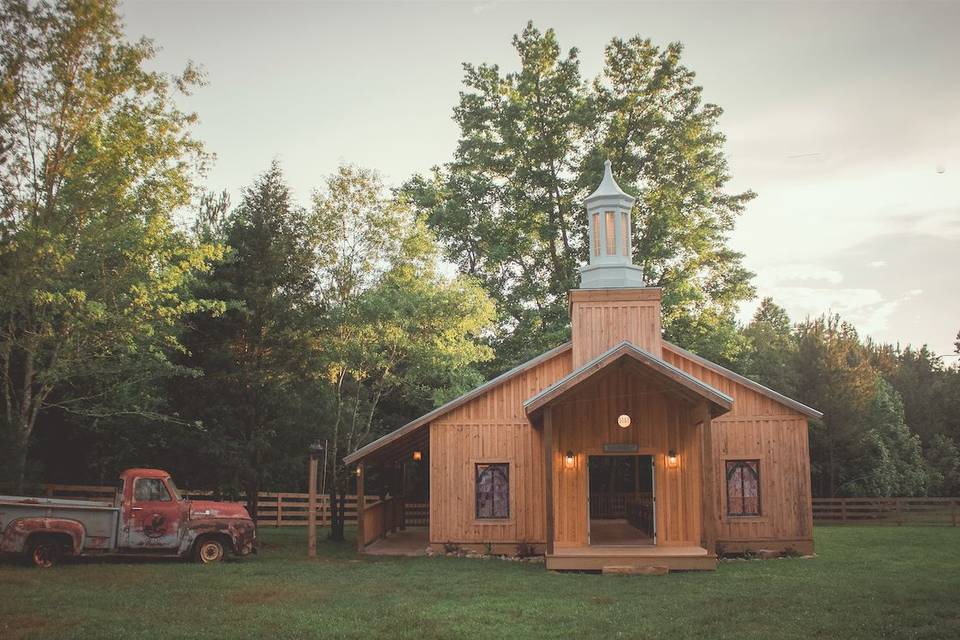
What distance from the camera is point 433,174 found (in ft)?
116

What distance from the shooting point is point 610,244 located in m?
18.9

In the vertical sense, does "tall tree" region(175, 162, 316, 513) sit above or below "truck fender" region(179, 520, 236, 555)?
above

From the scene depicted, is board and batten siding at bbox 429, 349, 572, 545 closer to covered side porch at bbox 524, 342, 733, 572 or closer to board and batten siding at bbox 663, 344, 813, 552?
covered side porch at bbox 524, 342, 733, 572

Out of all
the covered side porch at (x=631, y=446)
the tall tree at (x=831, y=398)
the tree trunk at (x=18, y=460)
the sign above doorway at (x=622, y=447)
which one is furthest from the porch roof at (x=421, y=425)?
the tall tree at (x=831, y=398)

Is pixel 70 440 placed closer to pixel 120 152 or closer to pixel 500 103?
pixel 120 152

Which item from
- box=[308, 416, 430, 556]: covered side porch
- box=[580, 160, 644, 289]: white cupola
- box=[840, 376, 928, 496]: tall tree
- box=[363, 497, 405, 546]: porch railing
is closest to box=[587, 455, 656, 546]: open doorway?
box=[308, 416, 430, 556]: covered side porch

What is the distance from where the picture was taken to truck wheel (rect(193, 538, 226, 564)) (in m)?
15.2

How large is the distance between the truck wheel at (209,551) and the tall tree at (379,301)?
766 centimetres

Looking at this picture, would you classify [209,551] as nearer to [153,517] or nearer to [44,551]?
[153,517]

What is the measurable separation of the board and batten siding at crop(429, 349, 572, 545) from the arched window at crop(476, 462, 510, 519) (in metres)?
0.14

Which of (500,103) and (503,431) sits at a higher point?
(500,103)

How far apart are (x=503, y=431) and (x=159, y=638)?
10.5 m

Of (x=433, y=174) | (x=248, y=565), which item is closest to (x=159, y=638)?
(x=248, y=565)

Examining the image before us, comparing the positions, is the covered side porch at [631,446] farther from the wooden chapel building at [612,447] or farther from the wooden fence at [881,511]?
the wooden fence at [881,511]
